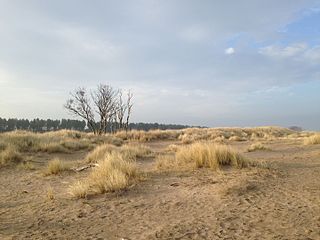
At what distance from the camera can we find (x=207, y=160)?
10.0 m

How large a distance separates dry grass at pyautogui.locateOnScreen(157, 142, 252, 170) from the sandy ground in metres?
0.62

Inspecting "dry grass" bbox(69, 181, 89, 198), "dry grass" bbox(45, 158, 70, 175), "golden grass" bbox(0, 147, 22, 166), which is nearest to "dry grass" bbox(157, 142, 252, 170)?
"dry grass" bbox(45, 158, 70, 175)

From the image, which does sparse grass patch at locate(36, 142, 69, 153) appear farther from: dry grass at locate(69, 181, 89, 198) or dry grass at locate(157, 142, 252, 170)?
dry grass at locate(69, 181, 89, 198)

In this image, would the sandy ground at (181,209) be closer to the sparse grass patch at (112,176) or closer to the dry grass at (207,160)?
the sparse grass patch at (112,176)

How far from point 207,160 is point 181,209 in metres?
3.91

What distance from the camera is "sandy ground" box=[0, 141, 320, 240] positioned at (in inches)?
203

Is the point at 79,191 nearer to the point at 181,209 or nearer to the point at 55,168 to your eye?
the point at 181,209

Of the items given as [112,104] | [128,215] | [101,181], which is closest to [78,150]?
[101,181]

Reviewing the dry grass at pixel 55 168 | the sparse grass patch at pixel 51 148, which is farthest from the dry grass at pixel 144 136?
the dry grass at pixel 55 168

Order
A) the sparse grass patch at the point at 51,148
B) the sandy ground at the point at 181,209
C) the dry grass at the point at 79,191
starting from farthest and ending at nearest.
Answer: the sparse grass patch at the point at 51,148 → the dry grass at the point at 79,191 → the sandy ground at the point at 181,209

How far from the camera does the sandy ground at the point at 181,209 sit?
517 centimetres

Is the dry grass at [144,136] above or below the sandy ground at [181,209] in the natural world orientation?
above

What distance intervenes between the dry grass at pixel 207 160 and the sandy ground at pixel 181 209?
2.02ft

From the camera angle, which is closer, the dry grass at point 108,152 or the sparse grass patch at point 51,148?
the dry grass at point 108,152
